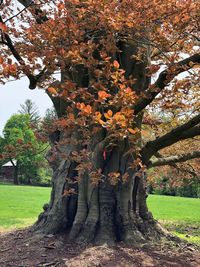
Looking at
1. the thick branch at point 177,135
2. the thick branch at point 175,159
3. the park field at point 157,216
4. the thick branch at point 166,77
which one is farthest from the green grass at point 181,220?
the thick branch at point 166,77

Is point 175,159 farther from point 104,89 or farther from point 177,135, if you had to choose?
point 104,89

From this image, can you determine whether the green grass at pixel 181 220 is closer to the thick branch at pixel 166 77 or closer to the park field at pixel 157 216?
the park field at pixel 157 216

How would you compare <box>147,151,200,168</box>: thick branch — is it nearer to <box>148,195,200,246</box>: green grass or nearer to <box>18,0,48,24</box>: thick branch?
<box>148,195,200,246</box>: green grass

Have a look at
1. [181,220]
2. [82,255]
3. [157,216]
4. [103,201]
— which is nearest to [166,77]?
[103,201]

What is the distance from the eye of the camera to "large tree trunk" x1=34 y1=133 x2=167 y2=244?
5930 millimetres

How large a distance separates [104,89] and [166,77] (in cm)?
140

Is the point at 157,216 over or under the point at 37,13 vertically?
under

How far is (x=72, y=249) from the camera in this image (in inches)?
219

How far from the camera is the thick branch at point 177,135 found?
18.9ft

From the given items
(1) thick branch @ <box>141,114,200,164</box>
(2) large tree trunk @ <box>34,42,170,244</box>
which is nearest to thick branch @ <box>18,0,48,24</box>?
(2) large tree trunk @ <box>34,42,170,244</box>

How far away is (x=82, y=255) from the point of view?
5250 mm

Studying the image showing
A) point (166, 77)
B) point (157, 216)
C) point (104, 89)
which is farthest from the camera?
point (157, 216)

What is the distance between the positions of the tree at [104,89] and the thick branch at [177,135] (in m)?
0.02

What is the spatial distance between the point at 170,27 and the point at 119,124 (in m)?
2.20
